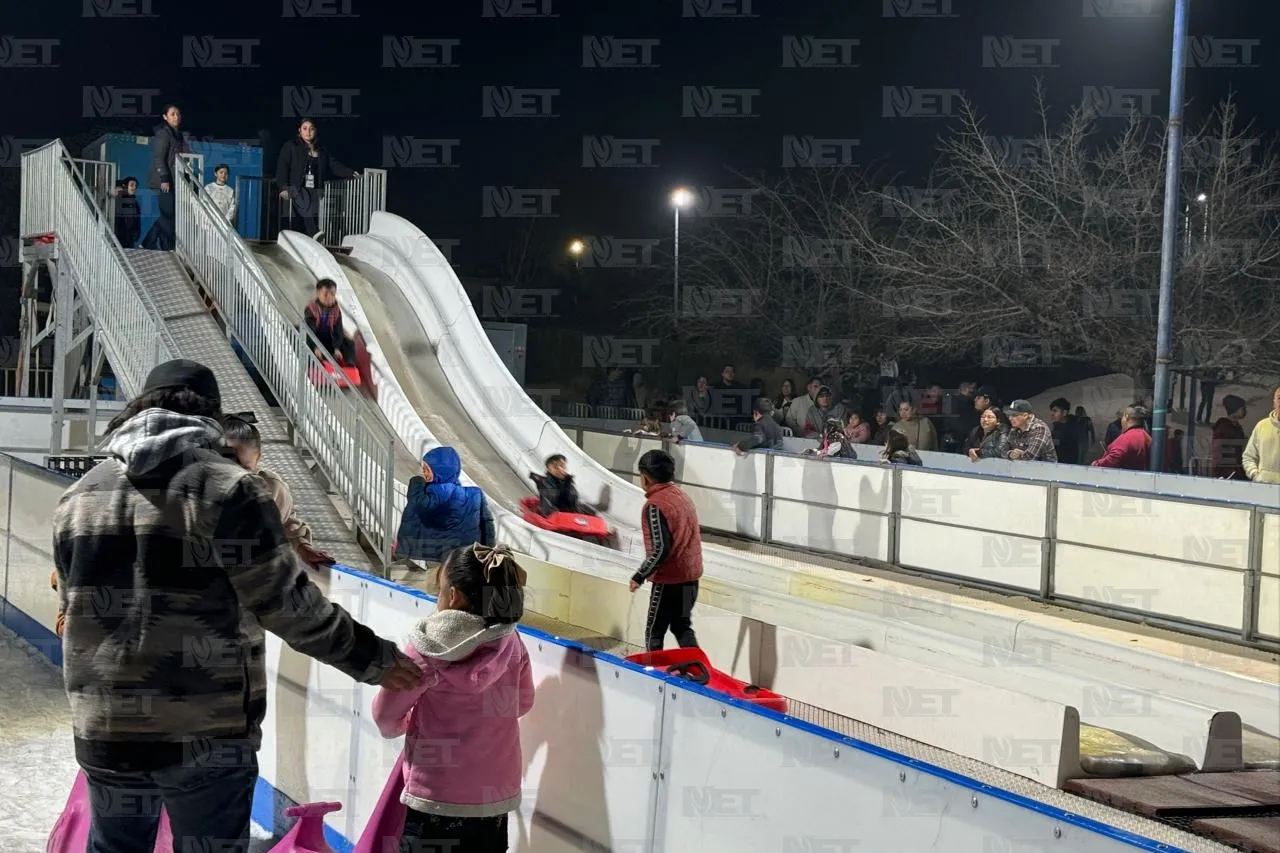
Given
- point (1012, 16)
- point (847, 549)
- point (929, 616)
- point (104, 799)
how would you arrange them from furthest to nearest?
1. point (1012, 16)
2. point (847, 549)
3. point (929, 616)
4. point (104, 799)

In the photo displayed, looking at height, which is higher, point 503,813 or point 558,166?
point 558,166

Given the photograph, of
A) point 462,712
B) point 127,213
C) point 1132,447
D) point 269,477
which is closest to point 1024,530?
point 1132,447

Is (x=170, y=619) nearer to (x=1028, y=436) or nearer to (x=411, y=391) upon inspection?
(x=1028, y=436)

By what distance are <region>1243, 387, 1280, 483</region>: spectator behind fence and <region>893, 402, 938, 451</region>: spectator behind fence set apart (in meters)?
3.90

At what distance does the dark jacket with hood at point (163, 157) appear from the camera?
15.4 metres

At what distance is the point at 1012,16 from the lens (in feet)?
103

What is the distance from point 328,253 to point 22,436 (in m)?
4.50

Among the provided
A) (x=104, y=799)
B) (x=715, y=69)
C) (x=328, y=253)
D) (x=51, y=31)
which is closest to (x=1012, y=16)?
(x=715, y=69)

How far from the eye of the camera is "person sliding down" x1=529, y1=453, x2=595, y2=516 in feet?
46.5

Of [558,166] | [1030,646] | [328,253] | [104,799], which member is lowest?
[1030,646]

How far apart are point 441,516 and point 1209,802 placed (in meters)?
6.09

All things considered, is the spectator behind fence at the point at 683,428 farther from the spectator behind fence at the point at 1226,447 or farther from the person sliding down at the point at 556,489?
the spectator behind fence at the point at 1226,447

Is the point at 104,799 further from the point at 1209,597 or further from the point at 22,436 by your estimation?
the point at 22,436

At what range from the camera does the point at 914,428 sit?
16.5 metres
